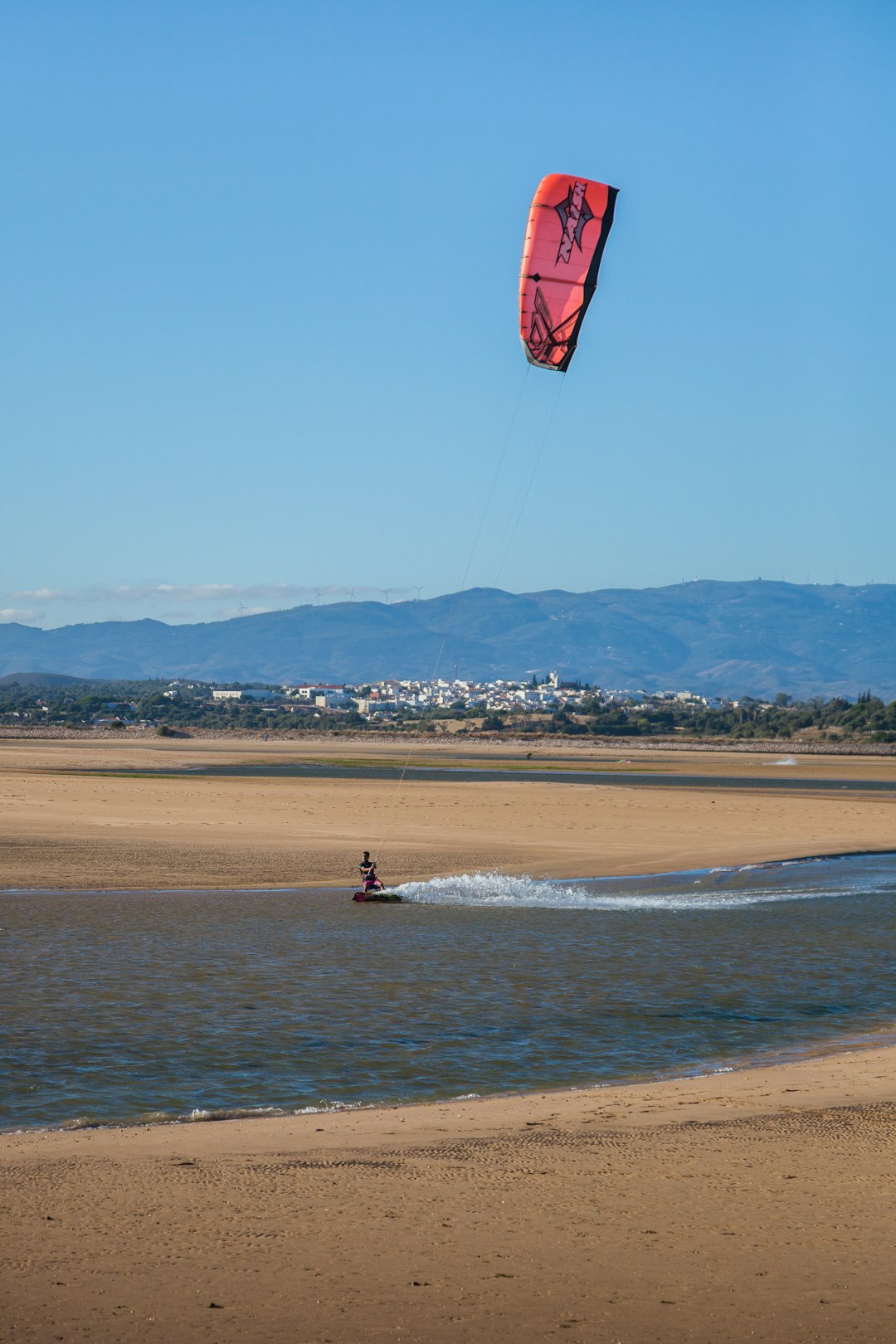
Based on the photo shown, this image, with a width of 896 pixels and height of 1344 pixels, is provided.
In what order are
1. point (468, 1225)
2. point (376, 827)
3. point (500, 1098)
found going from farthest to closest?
point (376, 827), point (500, 1098), point (468, 1225)

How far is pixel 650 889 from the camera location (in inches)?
822

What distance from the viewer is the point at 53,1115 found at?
320 inches

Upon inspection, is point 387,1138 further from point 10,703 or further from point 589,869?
point 10,703

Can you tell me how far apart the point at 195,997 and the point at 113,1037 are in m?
1.74

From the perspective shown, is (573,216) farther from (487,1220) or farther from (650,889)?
(487,1220)

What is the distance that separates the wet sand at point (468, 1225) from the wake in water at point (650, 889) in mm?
10661

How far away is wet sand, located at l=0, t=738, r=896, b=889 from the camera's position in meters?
21.9

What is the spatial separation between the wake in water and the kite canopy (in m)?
7.86

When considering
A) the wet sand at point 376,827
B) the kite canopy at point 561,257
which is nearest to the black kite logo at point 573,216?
the kite canopy at point 561,257

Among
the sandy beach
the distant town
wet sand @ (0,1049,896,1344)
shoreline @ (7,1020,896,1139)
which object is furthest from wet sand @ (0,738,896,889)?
the distant town

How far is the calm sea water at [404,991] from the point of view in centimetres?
925

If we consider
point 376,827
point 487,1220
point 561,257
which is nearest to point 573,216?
point 561,257

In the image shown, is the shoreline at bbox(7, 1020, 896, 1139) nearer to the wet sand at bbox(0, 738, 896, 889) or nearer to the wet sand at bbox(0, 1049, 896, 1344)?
the wet sand at bbox(0, 1049, 896, 1344)

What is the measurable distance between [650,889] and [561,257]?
990 centimetres
